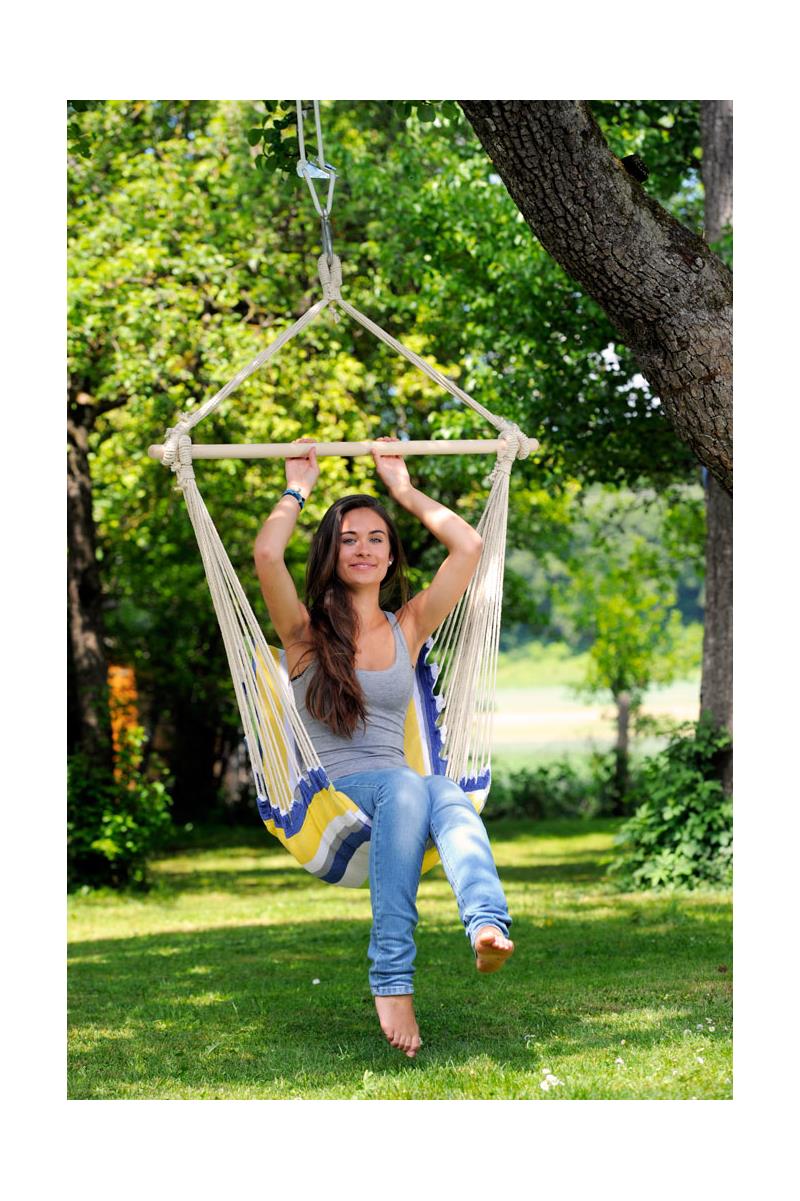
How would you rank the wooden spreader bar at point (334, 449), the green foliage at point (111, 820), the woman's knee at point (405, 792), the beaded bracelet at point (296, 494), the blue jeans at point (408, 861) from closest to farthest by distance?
the blue jeans at point (408, 861) → the woman's knee at point (405, 792) → the wooden spreader bar at point (334, 449) → the beaded bracelet at point (296, 494) → the green foliage at point (111, 820)

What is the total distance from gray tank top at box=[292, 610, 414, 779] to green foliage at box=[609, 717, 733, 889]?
2.55 m

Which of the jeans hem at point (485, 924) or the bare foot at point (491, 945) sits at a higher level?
the jeans hem at point (485, 924)

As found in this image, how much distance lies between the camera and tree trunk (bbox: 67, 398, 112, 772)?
618 cm

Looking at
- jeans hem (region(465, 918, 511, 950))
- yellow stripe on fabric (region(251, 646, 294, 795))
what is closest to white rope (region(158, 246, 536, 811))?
yellow stripe on fabric (region(251, 646, 294, 795))

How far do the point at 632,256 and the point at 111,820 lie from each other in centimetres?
423

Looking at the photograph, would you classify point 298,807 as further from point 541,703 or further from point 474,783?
point 541,703

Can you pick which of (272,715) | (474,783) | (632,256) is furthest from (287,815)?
(632,256)

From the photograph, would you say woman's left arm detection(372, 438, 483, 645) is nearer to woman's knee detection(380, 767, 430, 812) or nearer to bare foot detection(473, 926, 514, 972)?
woman's knee detection(380, 767, 430, 812)

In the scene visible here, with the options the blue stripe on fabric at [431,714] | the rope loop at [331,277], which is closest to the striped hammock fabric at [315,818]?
the blue stripe on fabric at [431,714]

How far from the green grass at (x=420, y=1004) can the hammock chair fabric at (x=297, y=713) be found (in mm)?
364

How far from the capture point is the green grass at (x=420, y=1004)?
2.24 m

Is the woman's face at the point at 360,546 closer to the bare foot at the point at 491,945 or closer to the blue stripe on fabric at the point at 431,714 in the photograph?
the blue stripe on fabric at the point at 431,714

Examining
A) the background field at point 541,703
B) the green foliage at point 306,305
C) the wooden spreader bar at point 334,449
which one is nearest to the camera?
the wooden spreader bar at point 334,449
